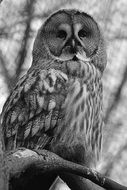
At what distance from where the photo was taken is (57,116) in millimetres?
3473

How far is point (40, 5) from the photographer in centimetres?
519

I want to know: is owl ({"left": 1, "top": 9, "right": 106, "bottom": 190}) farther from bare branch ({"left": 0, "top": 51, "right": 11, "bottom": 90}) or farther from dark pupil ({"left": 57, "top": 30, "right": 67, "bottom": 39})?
bare branch ({"left": 0, "top": 51, "right": 11, "bottom": 90})

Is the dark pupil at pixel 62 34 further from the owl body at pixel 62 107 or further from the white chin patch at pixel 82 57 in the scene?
the white chin patch at pixel 82 57

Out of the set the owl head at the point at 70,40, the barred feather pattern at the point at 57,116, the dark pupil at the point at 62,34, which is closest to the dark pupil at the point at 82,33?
the owl head at the point at 70,40

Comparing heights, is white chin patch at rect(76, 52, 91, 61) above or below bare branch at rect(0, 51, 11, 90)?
above

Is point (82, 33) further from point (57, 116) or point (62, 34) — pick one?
point (57, 116)

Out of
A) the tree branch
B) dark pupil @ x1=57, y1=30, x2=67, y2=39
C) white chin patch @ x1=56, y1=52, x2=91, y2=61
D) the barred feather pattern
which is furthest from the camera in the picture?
dark pupil @ x1=57, y1=30, x2=67, y2=39

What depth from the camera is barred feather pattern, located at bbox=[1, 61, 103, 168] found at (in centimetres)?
345

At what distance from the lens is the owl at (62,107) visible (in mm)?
3451

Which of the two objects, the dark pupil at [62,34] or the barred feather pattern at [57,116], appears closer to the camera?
the barred feather pattern at [57,116]

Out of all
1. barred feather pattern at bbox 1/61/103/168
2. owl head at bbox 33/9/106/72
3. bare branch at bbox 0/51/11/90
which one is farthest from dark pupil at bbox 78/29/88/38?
bare branch at bbox 0/51/11/90

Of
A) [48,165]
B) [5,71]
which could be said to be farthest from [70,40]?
[48,165]

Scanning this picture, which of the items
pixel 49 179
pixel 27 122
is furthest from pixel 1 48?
pixel 49 179

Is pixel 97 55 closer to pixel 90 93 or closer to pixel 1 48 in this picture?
pixel 90 93
